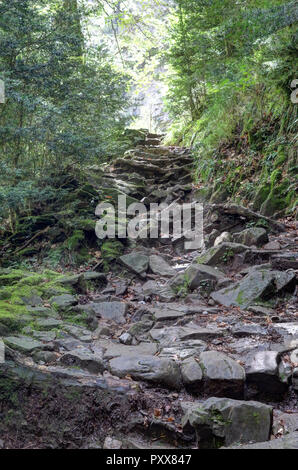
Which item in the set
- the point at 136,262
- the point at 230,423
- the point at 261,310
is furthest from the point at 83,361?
the point at 136,262

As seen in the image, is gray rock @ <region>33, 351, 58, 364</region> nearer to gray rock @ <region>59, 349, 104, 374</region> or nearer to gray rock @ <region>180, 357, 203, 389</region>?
gray rock @ <region>59, 349, 104, 374</region>

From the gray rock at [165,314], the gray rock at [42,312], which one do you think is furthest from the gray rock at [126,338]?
the gray rock at [42,312]

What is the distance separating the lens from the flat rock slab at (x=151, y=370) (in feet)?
9.56

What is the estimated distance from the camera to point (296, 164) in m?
6.56

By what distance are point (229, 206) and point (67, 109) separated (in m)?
3.56

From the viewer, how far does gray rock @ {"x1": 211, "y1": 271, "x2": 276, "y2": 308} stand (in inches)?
175

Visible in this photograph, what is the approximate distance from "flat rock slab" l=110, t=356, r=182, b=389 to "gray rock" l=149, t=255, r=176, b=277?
288 centimetres

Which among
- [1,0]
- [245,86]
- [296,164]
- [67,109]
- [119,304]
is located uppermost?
[1,0]

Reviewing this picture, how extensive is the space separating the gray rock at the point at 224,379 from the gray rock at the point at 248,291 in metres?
1.56

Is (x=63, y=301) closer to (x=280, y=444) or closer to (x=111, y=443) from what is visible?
(x=111, y=443)

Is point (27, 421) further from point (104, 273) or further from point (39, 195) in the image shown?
point (39, 195)

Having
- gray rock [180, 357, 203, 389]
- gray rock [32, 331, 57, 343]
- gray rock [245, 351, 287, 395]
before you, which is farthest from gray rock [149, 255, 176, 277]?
gray rock [245, 351, 287, 395]

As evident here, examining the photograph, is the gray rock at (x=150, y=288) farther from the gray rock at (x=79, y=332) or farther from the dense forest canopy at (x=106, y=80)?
the dense forest canopy at (x=106, y=80)

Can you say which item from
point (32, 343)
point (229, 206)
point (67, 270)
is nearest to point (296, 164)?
point (229, 206)
